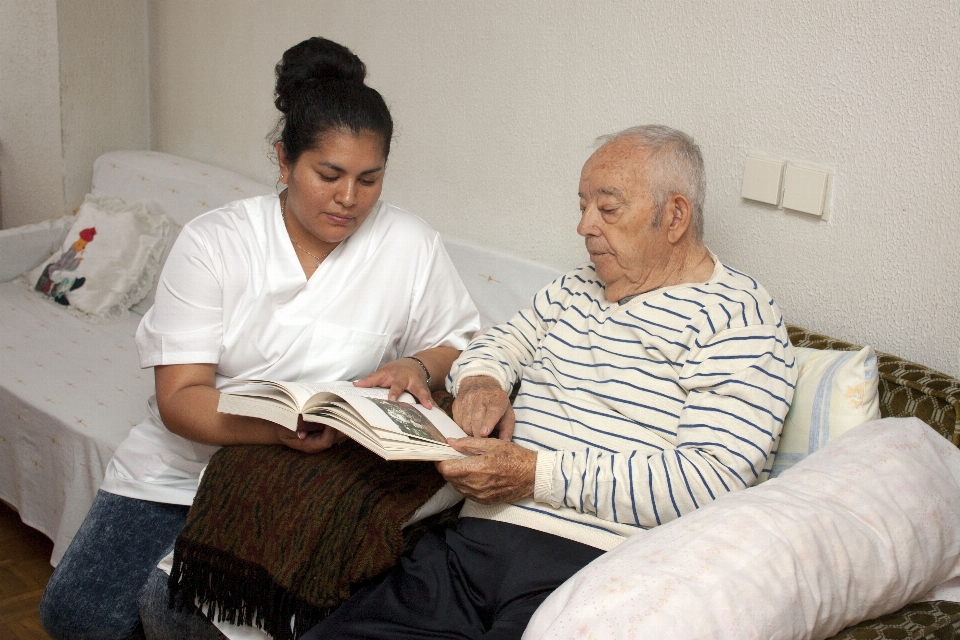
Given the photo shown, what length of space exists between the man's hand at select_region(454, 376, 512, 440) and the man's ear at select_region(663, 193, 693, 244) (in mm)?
399

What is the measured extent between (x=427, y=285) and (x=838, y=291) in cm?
78

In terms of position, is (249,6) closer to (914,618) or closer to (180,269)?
(180,269)

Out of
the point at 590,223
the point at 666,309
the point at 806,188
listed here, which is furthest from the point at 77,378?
the point at 806,188

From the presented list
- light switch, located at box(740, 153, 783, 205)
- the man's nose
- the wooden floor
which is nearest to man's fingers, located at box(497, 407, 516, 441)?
the man's nose

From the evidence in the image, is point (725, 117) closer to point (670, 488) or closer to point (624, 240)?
point (624, 240)

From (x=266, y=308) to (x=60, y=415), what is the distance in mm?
823

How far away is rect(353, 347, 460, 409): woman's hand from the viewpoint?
5.23 feet

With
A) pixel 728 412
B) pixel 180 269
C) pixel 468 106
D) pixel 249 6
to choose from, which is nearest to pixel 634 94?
pixel 468 106

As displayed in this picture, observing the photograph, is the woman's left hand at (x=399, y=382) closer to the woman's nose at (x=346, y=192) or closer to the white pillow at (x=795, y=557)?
the woman's nose at (x=346, y=192)

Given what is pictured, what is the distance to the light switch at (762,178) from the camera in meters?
1.75

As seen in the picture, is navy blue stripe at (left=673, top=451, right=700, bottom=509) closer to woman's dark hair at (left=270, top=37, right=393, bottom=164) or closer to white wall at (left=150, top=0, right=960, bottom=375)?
white wall at (left=150, top=0, right=960, bottom=375)

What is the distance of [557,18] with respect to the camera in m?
2.10

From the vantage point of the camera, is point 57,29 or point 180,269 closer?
point 180,269

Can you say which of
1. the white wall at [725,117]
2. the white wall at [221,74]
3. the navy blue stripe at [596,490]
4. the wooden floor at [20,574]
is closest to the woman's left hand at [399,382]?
the navy blue stripe at [596,490]
